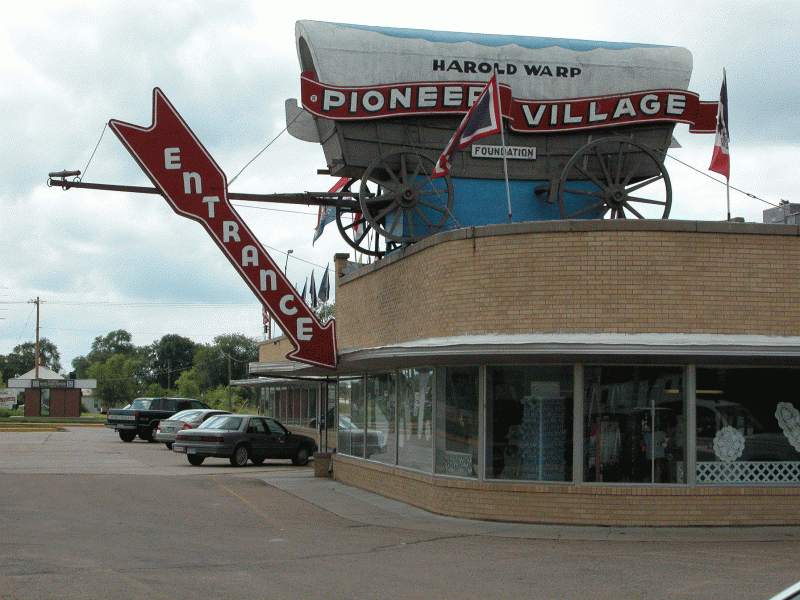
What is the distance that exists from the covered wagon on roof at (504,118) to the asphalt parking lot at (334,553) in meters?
7.05

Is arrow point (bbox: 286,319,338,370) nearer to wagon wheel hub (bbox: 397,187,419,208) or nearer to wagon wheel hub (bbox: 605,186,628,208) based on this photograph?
wagon wheel hub (bbox: 397,187,419,208)

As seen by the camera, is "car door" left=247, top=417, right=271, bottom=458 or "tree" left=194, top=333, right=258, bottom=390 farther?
"tree" left=194, top=333, right=258, bottom=390

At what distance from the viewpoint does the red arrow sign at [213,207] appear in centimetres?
1702

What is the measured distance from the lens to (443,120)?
66.8 ft

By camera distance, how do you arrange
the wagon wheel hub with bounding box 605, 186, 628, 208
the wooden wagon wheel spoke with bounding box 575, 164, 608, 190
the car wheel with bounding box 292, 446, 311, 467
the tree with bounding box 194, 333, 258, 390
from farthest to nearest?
1. the tree with bounding box 194, 333, 258, 390
2. the car wheel with bounding box 292, 446, 311, 467
3. the wooden wagon wheel spoke with bounding box 575, 164, 608, 190
4. the wagon wheel hub with bounding box 605, 186, 628, 208

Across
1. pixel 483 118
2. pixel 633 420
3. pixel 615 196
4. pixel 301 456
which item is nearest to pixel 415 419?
pixel 633 420

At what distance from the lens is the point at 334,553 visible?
11.2m

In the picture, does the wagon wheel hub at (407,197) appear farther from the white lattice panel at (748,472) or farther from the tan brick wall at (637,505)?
the white lattice panel at (748,472)

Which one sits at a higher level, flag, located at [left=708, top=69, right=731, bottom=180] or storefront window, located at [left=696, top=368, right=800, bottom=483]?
flag, located at [left=708, top=69, right=731, bottom=180]

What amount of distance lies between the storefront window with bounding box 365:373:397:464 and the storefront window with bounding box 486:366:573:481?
11.2ft

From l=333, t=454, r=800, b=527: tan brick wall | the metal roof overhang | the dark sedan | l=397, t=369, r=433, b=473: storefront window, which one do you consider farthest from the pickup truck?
l=333, t=454, r=800, b=527: tan brick wall

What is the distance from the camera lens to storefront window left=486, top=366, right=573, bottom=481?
13.6 m

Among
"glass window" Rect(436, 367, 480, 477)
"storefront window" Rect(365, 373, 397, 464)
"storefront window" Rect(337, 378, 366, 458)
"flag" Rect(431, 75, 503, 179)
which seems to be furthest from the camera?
"storefront window" Rect(337, 378, 366, 458)

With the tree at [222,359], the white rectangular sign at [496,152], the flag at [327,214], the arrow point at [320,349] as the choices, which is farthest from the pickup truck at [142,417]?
the tree at [222,359]
